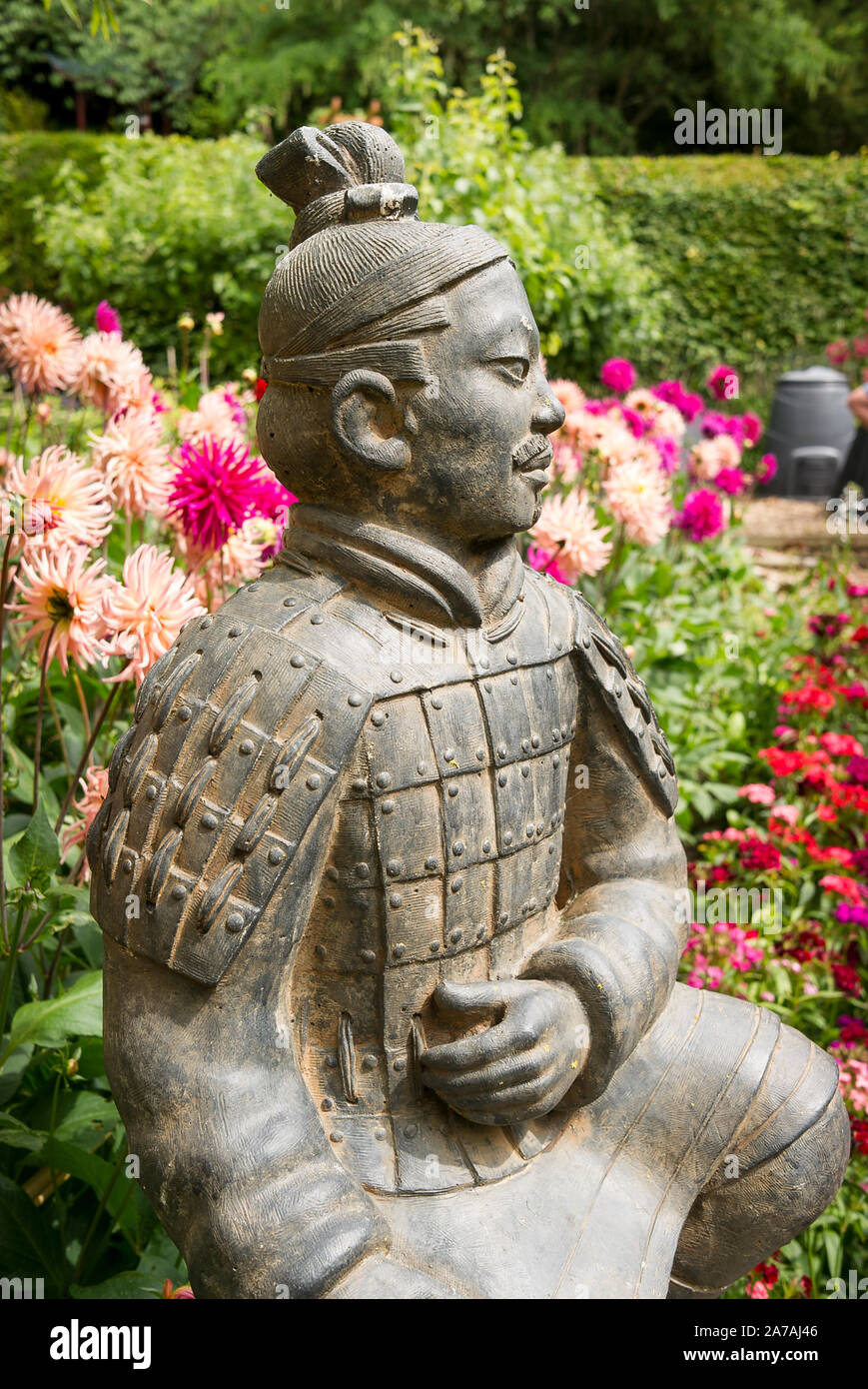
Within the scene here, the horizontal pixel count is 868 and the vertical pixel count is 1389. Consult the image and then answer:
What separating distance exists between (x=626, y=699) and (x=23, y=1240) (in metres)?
1.33

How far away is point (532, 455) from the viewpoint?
1.56 meters

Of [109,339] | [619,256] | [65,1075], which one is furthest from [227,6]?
[65,1075]

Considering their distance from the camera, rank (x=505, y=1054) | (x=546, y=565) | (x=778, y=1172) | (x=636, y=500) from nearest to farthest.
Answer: (x=505, y=1054) → (x=778, y=1172) → (x=546, y=565) → (x=636, y=500)

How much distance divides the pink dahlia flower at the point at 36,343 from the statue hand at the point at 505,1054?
174 centimetres

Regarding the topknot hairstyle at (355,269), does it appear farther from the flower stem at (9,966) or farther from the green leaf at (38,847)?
the flower stem at (9,966)

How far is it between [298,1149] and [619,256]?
7216mm

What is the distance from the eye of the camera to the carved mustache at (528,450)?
1.54m

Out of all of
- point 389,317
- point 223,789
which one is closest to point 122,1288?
point 223,789

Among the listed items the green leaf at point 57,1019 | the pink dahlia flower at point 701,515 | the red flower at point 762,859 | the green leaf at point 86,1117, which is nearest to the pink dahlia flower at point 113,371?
the green leaf at point 57,1019

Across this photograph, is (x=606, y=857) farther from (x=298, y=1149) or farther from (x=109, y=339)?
(x=109, y=339)

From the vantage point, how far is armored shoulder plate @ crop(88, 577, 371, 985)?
1401mm

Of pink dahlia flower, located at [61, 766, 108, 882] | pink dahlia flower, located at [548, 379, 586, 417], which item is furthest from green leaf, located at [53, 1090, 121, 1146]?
pink dahlia flower, located at [548, 379, 586, 417]

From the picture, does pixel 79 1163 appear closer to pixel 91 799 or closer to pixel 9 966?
pixel 9 966

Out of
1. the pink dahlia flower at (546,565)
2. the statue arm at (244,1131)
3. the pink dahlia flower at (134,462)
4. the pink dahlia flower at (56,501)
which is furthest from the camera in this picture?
the pink dahlia flower at (546,565)
